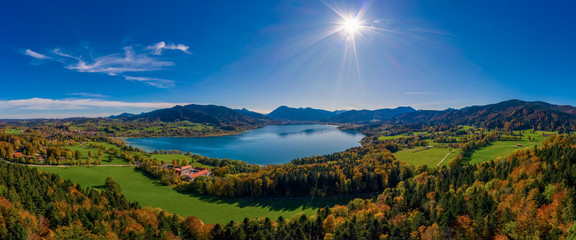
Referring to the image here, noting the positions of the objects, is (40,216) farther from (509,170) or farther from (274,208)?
(509,170)

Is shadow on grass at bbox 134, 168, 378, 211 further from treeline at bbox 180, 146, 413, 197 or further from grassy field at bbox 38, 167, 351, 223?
treeline at bbox 180, 146, 413, 197

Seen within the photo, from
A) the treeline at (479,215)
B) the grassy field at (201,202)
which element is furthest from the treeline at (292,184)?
the treeline at (479,215)

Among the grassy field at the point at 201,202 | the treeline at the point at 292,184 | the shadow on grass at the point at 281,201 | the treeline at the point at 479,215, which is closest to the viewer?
the treeline at the point at 479,215

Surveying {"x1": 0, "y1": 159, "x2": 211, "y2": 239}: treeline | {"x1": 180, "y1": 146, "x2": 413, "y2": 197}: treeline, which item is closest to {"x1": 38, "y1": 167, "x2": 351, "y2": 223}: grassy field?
{"x1": 180, "y1": 146, "x2": 413, "y2": 197}: treeline

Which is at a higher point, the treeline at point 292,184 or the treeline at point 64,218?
the treeline at point 64,218

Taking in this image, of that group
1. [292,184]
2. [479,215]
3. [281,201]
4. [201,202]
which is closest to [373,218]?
[479,215]

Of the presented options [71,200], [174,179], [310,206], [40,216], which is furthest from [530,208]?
[174,179]

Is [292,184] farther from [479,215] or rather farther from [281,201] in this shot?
[479,215]

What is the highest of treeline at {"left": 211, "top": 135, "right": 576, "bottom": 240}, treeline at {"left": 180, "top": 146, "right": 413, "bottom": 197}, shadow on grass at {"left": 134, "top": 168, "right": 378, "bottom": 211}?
treeline at {"left": 211, "top": 135, "right": 576, "bottom": 240}

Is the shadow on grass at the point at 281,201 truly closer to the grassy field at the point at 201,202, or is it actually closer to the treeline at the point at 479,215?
the grassy field at the point at 201,202
